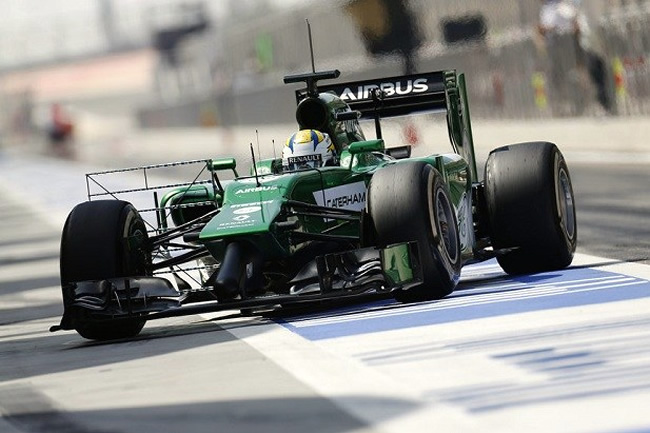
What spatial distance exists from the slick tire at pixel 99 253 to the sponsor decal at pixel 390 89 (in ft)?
10.8

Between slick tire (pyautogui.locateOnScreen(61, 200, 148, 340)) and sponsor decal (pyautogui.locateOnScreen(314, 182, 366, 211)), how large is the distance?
1.29 meters

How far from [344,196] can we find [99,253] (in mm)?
1765

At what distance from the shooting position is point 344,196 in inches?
496

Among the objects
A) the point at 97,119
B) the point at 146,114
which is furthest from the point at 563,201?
the point at 97,119

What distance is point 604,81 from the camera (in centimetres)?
3050

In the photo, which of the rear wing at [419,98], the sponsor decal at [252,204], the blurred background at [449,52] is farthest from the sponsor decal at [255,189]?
the blurred background at [449,52]

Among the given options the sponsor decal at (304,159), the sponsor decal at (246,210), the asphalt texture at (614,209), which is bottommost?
the asphalt texture at (614,209)

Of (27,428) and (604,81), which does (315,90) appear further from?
(604,81)

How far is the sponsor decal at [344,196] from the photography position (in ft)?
40.9

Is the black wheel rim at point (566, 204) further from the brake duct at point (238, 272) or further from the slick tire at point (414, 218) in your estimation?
the brake duct at point (238, 272)

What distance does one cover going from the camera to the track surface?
25.3ft

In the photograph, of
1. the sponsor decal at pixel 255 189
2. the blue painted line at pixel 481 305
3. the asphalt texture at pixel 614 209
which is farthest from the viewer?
the asphalt texture at pixel 614 209

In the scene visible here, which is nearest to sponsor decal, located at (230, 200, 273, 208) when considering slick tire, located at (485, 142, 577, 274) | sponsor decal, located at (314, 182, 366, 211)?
sponsor decal, located at (314, 182, 366, 211)

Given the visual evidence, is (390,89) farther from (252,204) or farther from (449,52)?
(449,52)
